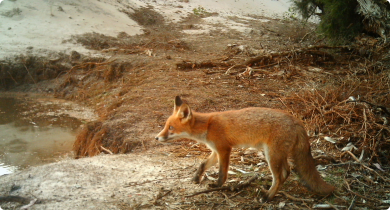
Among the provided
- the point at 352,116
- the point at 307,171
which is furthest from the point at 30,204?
the point at 352,116

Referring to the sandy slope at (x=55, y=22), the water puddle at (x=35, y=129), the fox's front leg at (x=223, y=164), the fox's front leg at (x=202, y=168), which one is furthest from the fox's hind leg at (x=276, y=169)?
the sandy slope at (x=55, y=22)

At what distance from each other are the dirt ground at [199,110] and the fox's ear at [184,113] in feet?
2.96

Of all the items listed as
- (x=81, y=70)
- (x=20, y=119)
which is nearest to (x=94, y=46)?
(x=81, y=70)

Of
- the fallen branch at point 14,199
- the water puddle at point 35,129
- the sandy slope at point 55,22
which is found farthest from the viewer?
the sandy slope at point 55,22

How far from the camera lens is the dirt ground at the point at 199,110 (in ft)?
12.9

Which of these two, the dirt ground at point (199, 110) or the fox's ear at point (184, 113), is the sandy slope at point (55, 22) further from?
the fox's ear at point (184, 113)

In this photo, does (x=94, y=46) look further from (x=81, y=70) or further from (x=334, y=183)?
(x=334, y=183)

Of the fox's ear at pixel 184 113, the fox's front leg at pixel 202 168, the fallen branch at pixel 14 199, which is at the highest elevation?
the fox's ear at pixel 184 113

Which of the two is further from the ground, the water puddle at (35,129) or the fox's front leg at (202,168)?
the fox's front leg at (202,168)

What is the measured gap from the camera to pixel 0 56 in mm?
10703

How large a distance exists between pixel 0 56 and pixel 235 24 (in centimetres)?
1134

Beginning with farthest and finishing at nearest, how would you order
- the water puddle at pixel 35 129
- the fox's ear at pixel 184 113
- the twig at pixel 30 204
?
the water puddle at pixel 35 129 → the fox's ear at pixel 184 113 → the twig at pixel 30 204

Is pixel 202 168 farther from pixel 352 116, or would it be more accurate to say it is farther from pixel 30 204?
pixel 352 116

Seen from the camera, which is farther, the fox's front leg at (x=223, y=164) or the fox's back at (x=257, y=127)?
the fox's front leg at (x=223, y=164)
